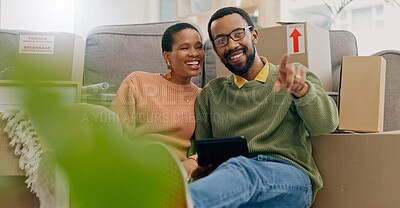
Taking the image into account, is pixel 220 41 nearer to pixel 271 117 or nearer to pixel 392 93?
pixel 271 117

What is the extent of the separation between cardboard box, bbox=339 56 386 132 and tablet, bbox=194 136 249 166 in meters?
0.37

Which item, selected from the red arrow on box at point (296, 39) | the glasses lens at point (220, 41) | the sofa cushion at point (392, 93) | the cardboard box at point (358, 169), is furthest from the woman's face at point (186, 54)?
the sofa cushion at point (392, 93)

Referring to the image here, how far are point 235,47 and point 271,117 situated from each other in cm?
23

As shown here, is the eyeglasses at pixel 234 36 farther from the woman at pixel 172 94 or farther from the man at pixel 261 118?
the woman at pixel 172 94

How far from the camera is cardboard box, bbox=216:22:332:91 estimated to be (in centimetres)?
149

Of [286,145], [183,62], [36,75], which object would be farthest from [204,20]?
Result: [36,75]

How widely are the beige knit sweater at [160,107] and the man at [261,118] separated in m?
0.04

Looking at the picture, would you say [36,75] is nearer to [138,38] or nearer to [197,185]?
[197,185]

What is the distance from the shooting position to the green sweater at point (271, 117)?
122cm

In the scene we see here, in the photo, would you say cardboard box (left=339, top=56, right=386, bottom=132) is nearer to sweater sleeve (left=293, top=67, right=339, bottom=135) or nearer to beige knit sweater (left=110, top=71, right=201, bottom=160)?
sweater sleeve (left=293, top=67, right=339, bottom=135)

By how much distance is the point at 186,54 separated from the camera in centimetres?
146

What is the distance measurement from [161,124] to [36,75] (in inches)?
48.5

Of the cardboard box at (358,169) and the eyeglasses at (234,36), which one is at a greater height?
the eyeglasses at (234,36)

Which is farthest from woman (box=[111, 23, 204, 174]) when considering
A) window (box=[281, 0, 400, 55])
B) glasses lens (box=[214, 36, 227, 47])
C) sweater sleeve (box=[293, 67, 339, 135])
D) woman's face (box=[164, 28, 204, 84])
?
window (box=[281, 0, 400, 55])
